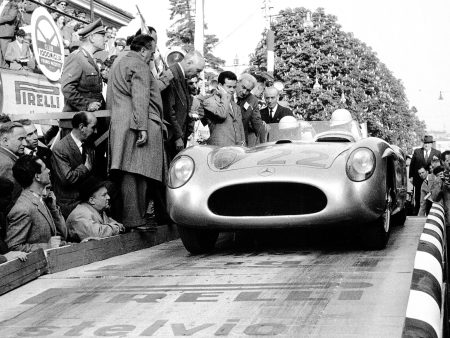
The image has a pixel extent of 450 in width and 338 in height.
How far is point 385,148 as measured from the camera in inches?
252

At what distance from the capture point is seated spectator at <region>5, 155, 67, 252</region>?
18.2 ft

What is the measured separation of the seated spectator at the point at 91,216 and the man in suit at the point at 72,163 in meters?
0.09

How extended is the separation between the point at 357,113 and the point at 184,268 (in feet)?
163

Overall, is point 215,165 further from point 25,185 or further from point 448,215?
point 448,215

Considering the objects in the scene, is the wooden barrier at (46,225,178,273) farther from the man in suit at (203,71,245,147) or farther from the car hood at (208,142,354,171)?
the man in suit at (203,71,245,147)

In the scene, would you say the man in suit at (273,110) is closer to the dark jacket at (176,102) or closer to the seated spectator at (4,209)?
the dark jacket at (176,102)

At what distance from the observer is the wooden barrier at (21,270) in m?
4.66

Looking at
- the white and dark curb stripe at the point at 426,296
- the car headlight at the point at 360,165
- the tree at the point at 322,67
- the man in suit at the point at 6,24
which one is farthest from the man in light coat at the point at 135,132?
the tree at the point at 322,67

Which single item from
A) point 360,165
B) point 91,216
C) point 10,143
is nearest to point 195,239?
point 91,216

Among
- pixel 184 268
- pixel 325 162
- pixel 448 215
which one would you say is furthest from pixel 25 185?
pixel 448 215

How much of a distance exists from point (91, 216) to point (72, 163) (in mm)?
506

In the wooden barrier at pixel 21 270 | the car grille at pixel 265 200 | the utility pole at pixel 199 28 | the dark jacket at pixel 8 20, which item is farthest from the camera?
the utility pole at pixel 199 28

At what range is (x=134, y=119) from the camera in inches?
273

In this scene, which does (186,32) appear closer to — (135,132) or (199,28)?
(199,28)
